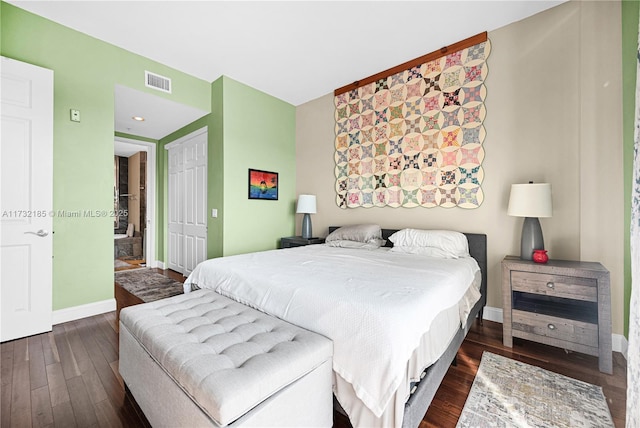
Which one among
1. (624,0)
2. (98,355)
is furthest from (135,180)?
(624,0)

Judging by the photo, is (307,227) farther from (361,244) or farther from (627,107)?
(627,107)

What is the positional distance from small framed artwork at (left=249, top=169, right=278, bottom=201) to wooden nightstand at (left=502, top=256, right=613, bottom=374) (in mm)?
3091

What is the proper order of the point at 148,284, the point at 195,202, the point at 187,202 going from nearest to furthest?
the point at 148,284 → the point at 195,202 → the point at 187,202

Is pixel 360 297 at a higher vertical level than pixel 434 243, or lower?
lower

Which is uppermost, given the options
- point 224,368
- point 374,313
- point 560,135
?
point 560,135

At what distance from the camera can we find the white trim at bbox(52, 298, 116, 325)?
256cm

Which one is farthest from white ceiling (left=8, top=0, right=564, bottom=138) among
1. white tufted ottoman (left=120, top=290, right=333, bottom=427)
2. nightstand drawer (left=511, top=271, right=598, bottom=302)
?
white tufted ottoman (left=120, top=290, right=333, bottom=427)

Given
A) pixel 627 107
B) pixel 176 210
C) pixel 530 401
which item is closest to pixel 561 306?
pixel 530 401

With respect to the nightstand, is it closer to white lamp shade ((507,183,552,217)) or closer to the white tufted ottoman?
the white tufted ottoman

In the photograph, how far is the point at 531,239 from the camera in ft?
7.31

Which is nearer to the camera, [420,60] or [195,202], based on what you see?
[420,60]

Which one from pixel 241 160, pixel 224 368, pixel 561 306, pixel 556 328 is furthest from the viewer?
pixel 241 160

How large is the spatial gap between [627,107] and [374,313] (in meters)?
2.50

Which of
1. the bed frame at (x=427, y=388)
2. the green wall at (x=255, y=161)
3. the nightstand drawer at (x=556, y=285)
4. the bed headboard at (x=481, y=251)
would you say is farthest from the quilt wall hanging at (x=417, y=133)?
the bed frame at (x=427, y=388)
